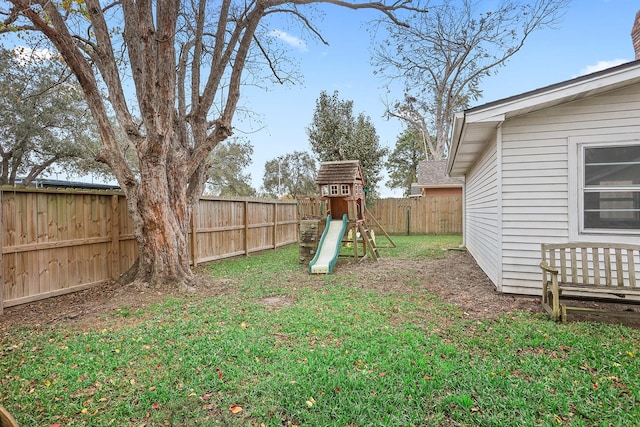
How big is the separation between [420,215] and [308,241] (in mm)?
9856

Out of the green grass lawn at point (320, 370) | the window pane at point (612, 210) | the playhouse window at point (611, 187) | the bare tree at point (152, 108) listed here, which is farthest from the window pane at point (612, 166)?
the bare tree at point (152, 108)

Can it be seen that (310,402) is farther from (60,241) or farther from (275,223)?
(275,223)

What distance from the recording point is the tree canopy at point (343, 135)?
1605cm

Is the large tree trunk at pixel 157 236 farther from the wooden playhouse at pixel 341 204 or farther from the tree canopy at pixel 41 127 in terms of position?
the tree canopy at pixel 41 127

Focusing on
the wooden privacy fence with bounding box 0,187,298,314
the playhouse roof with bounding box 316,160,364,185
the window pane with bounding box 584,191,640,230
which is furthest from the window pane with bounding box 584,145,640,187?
the wooden privacy fence with bounding box 0,187,298,314

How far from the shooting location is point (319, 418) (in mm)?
2256

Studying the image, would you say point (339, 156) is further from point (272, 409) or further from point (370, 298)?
point (272, 409)

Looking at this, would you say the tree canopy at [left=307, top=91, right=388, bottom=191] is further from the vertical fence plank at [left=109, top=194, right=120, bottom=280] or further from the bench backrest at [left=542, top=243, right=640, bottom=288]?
the bench backrest at [left=542, top=243, right=640, bottom=288]

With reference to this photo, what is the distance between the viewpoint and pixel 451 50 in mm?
18984

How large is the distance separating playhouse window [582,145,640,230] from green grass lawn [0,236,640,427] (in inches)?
64.9

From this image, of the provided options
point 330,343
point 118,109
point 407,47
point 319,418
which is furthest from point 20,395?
point 407,47

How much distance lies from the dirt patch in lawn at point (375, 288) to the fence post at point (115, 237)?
38 cm

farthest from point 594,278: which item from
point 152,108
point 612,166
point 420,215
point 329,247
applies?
point 420,215

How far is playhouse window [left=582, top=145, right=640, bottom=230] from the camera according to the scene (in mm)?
4477
